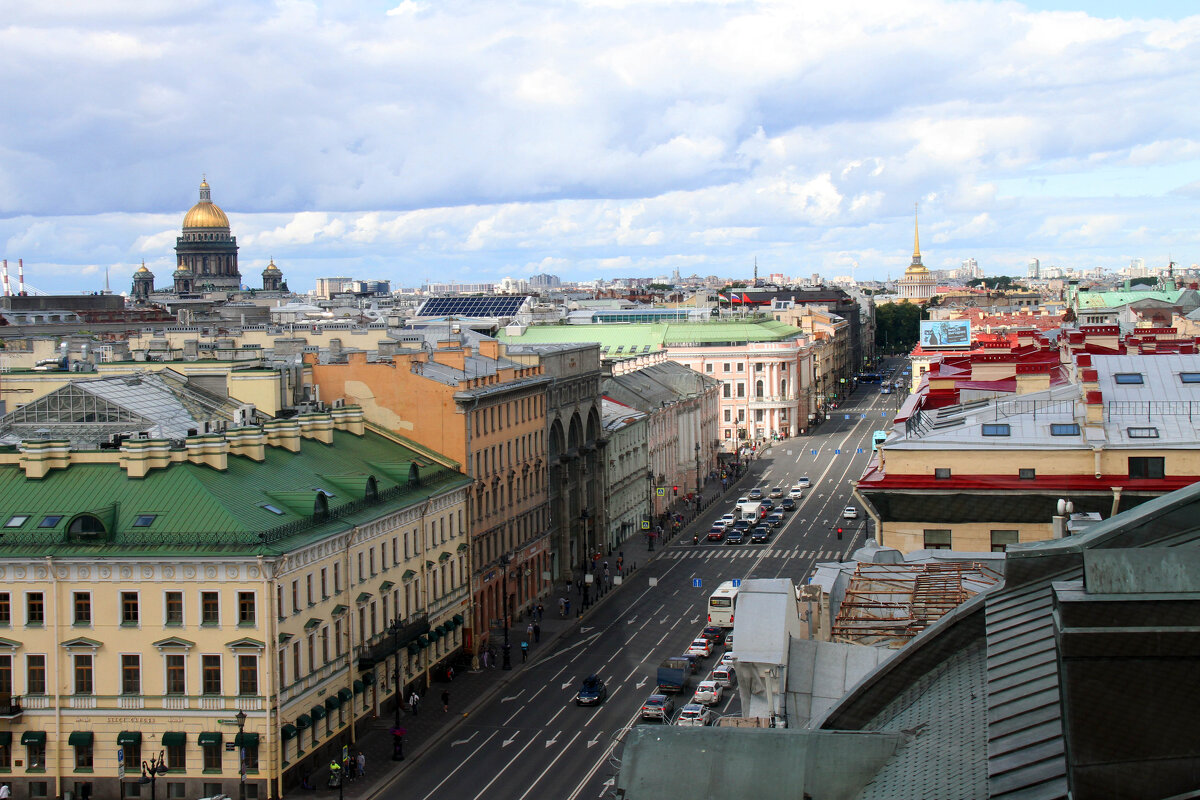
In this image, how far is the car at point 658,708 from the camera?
6066cm

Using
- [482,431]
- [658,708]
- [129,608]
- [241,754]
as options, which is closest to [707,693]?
[658,708]

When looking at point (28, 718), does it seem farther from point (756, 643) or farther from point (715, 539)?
point (715, 539)

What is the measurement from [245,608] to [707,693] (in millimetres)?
20926

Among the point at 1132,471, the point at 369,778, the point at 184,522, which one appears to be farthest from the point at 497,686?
the point at 1132,471

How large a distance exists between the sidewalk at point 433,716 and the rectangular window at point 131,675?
660cm

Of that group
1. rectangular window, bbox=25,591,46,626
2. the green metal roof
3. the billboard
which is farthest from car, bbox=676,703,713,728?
the billboard

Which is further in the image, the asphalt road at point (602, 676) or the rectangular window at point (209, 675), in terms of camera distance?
the asphalt road at point (602, 676)

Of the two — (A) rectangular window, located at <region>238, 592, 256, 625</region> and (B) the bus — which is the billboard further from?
(A) rectangular window, located at <region>238, 592, 256, 625</region>

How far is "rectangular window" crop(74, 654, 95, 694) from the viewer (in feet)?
173

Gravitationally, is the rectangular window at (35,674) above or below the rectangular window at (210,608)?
below

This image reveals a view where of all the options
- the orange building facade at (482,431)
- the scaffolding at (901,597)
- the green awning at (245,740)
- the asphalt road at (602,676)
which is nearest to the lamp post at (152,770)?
the green awning at (245,740)

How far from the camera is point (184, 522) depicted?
53.2m

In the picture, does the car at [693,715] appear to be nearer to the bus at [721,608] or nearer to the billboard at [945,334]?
the bus at [721,608]

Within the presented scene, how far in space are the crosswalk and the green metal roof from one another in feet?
151
